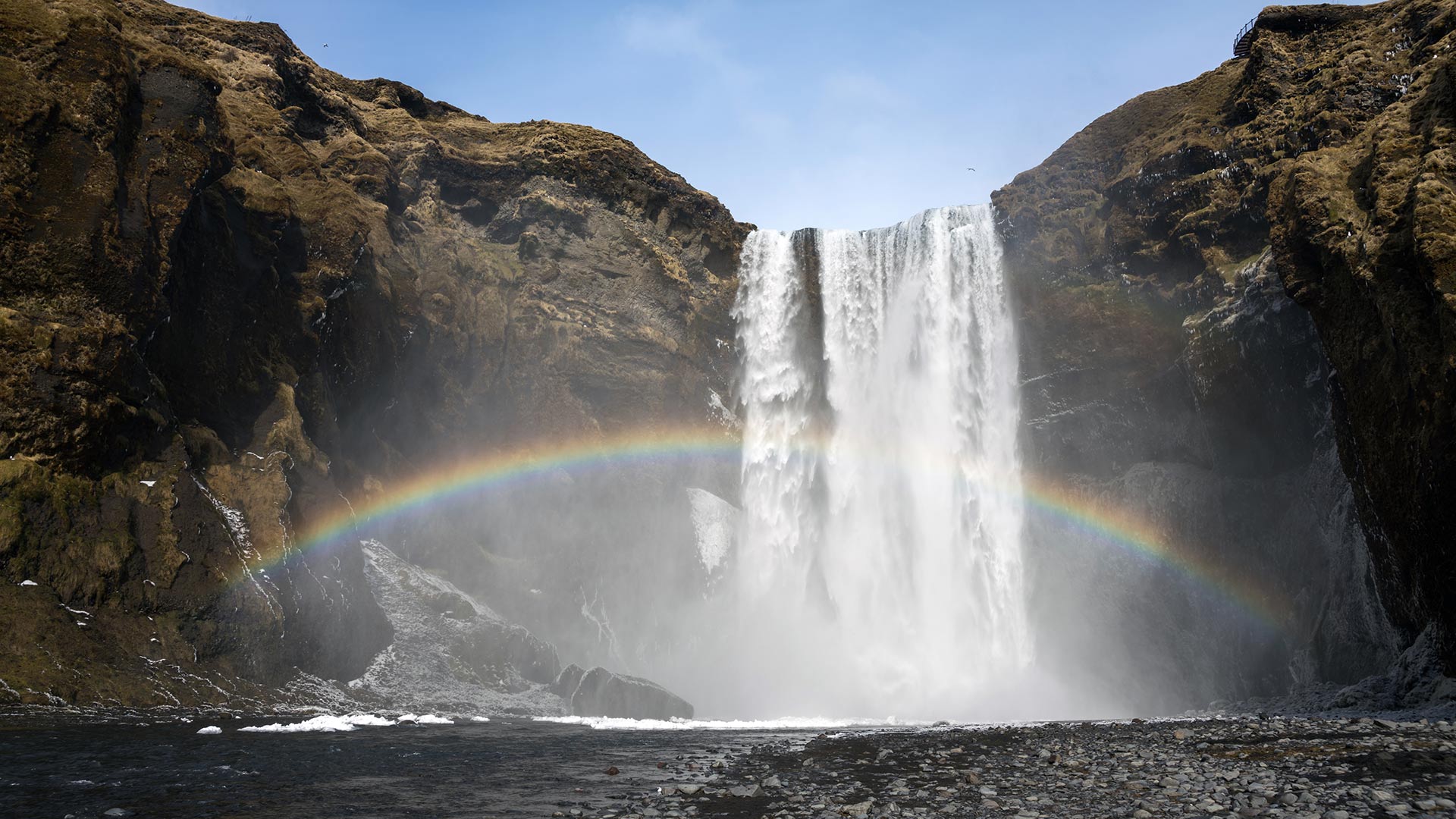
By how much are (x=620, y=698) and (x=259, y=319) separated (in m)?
20.0

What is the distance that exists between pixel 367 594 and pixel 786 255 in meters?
29.7

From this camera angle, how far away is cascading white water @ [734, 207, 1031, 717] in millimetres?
44094

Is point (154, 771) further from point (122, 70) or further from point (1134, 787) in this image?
point (122, 70)

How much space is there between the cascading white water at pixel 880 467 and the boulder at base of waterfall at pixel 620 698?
28.8 feet

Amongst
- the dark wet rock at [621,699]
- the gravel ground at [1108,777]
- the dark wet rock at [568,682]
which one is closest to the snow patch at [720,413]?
the dark wet rock at [568,682]

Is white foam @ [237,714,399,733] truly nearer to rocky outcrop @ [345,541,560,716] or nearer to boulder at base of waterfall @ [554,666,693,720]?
rocky outcrop @ [345,541,560,716]

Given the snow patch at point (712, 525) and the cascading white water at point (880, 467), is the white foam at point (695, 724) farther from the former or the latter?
the snow patch at point (712, 525)

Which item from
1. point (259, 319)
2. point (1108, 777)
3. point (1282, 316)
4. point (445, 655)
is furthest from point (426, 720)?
point (1282, 316)

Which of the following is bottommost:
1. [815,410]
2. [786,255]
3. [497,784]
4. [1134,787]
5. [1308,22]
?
Result: [497,784]

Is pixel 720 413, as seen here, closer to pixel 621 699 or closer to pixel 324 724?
pixel 621 699

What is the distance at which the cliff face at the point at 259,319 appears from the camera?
2328 cm

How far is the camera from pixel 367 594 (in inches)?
1332

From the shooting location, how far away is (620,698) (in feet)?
111

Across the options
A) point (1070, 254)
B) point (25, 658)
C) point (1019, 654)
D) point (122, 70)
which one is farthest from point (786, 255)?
point (25, 658)
